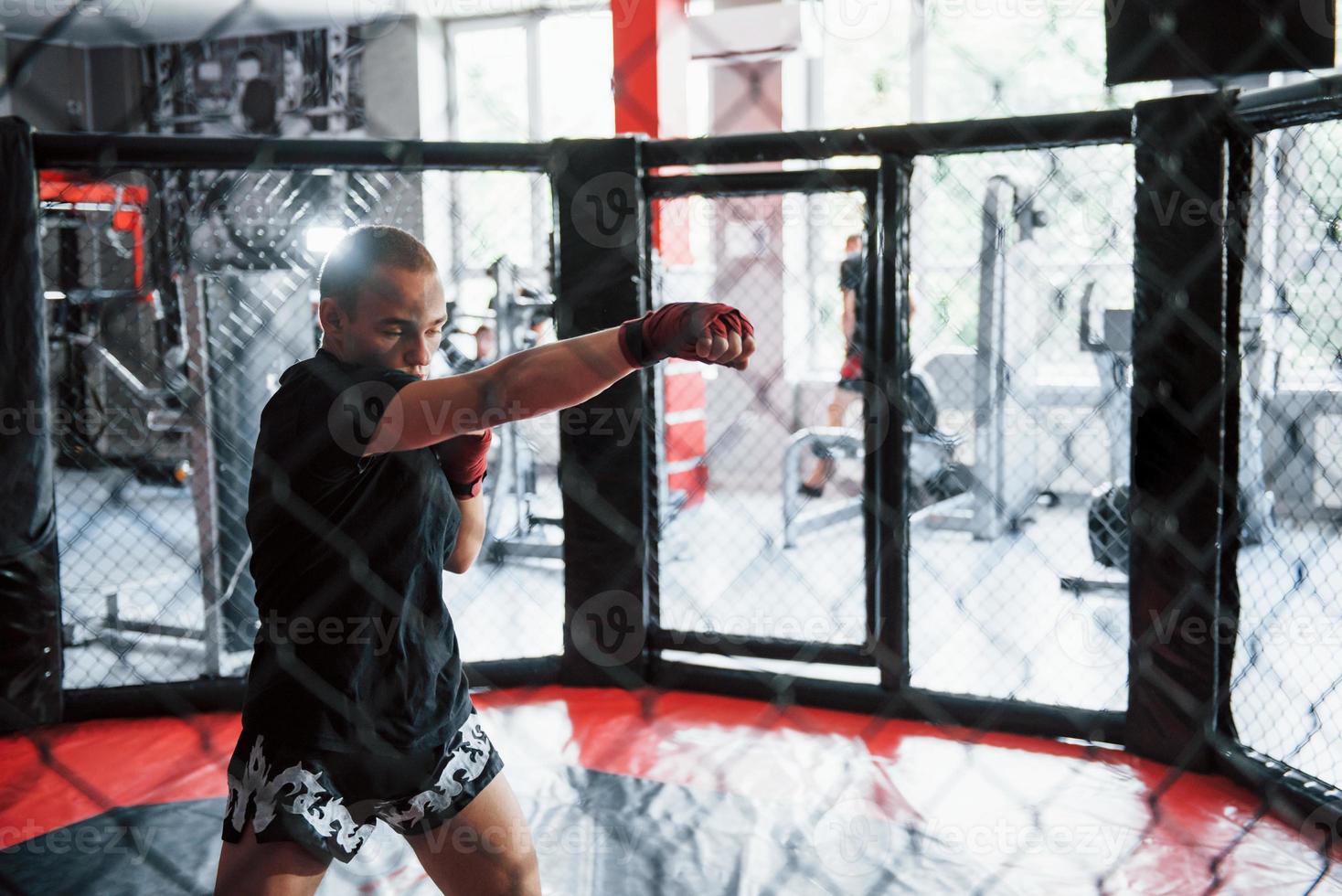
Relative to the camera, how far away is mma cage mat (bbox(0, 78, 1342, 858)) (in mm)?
2467

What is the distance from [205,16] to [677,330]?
867 centimetres

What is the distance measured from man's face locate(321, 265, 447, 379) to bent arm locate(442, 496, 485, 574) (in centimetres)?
24

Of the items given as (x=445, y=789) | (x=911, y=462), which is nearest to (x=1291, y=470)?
(x=911, y=462)

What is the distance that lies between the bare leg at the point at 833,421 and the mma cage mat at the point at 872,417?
286cm

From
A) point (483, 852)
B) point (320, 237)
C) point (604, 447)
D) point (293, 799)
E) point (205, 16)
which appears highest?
point (205, 16)

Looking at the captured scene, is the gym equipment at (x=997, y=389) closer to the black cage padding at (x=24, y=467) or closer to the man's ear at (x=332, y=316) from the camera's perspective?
the black cage padding at (x=24, y=467)

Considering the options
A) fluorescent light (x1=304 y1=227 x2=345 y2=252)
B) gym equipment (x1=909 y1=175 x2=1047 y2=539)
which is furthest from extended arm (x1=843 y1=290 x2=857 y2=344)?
fluorescent light (x1=304 y1=227 x2=345 y2=252)

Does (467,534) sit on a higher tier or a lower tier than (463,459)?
lower

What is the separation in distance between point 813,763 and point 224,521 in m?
1.83

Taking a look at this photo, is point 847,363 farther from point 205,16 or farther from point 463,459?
point 205,16

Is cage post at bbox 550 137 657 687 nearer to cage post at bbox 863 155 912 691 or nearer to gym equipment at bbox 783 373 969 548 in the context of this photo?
cage post at bbox 863 155 912 691

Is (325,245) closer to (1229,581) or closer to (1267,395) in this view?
(1229,581)

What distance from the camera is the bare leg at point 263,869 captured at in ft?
3.82

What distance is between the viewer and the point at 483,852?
130 cm
